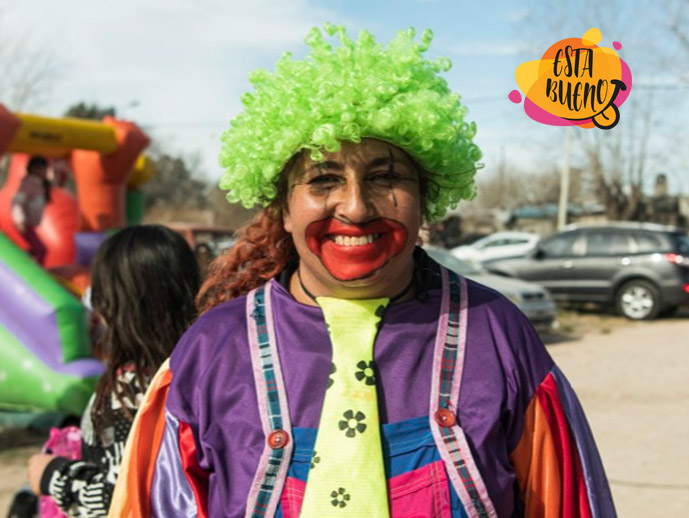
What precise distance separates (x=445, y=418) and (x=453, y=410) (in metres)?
0.03

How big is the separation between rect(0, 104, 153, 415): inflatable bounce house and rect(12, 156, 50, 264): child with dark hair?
0.10m

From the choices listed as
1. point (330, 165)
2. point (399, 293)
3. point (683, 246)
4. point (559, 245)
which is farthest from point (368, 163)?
point (559, 245)

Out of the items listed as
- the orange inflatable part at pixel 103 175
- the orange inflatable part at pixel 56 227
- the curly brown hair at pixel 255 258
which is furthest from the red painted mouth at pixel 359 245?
the orange inflatable part at pixel 103 175

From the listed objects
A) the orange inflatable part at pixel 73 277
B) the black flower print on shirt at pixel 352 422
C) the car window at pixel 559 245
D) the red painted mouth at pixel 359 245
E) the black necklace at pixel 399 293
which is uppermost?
the red painted mouth at pixel 359 245

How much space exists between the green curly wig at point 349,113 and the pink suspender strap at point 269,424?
0.39 m

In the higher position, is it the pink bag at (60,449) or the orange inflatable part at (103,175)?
the orange inflatable part at (103,175)

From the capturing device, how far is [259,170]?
201cm

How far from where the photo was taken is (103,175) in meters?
8.85

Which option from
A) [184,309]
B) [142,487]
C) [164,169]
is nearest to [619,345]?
[184,309]

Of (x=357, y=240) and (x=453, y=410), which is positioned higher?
(x=357, y=240)

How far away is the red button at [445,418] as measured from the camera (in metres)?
1.76

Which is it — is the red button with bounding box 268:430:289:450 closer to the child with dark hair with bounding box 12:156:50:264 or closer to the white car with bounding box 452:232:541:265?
the child with dark hair with bounding box 12:156:50:264

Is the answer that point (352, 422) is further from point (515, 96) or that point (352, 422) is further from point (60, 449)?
point (60, 449)

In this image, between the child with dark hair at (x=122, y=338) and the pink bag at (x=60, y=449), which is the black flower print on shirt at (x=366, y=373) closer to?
the child with dark hair at (x=122, y=338)
